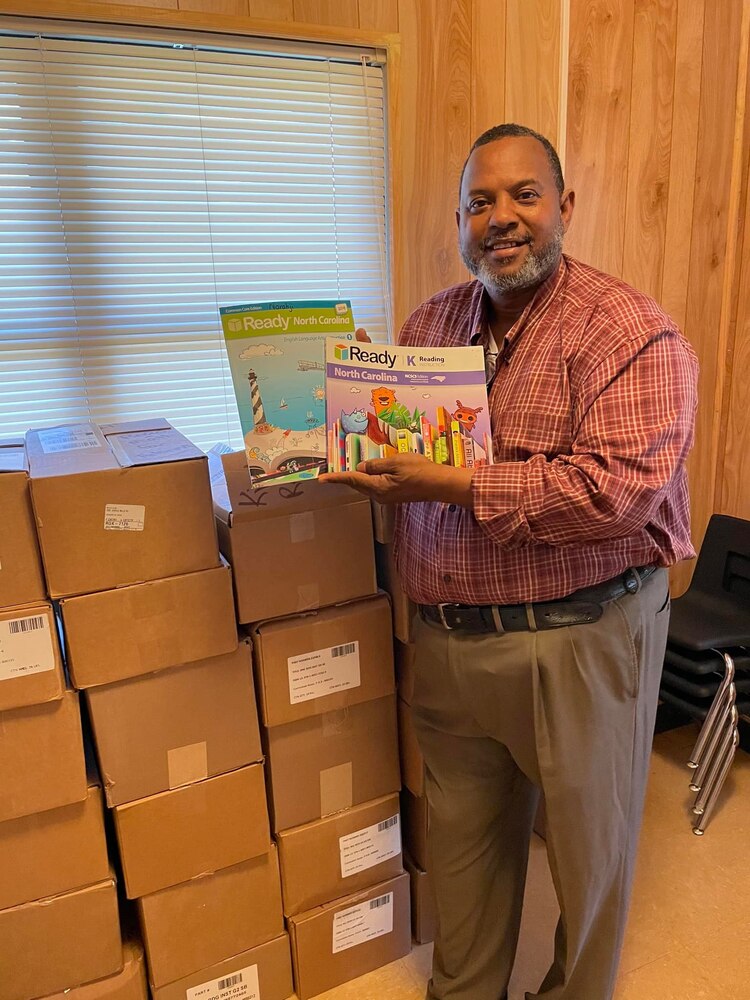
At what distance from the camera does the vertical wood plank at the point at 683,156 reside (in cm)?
218

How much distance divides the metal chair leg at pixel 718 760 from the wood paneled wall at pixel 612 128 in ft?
1.93

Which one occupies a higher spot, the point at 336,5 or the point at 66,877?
the point at 336,5

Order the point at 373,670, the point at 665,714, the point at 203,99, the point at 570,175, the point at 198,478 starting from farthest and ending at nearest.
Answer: the point at 665,714
the point at 570,175
the point at 203,99
the point at 373,670
the point at 198,478

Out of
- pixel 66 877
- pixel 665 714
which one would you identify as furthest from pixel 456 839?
pixel 665 714

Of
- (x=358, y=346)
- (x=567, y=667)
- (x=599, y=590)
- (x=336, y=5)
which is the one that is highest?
(x=336, y=5)

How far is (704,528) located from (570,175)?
1.19 m

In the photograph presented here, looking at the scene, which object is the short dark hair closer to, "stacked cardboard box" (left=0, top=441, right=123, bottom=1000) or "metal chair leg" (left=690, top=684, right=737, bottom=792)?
"stacked cardboard box" (left=0, top=441, right=123, bottom=1000)

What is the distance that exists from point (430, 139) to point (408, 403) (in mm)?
1124

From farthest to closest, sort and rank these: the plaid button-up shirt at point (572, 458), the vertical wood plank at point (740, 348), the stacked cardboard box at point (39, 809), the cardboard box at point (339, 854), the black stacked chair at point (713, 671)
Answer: the vertical wood plank at point (740, 348)
the black stacked chair at point (713, 671)
the cardboard box at point (339, 854)
the stacked cardboard box at point (39, 809)
the plaid button-up shirt at point (572, 458)

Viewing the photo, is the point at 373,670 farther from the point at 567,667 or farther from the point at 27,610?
the point at 27,610

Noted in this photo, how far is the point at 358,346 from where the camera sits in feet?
3.84

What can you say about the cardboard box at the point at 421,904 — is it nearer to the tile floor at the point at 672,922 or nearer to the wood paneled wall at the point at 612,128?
the tile floor at the point at 672,922

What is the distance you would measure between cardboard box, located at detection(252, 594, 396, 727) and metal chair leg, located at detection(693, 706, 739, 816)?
41.2 inches

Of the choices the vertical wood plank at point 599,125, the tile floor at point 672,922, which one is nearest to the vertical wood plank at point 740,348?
the vertical wood plank at point 599,125
